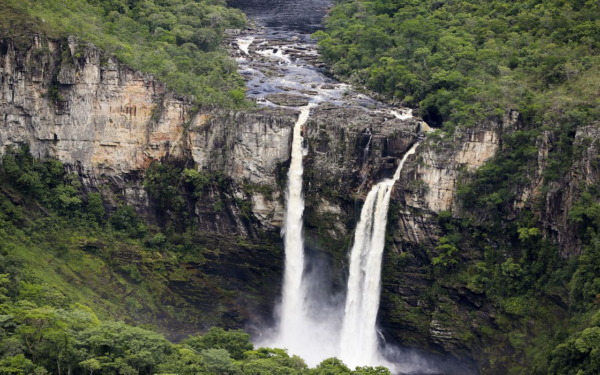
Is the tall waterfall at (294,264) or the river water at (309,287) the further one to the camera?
the tall waterfall at (294,264)

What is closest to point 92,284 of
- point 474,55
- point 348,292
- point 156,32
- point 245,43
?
point 348,292

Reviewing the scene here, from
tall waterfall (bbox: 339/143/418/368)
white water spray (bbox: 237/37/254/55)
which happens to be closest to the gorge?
tall waterfall (bbox: 339/143/418/368)

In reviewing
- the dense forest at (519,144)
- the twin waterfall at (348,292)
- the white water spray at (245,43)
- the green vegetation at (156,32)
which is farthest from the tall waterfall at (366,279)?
the white water spray at (245,43)

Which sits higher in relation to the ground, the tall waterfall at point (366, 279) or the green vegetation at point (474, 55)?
the green vegetation at point (474, 55)

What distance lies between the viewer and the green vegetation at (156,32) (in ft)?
204

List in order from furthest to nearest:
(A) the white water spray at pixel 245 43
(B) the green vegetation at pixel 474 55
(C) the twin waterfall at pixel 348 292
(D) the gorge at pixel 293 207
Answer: (A) the white water spray at pixel 245 43, (C) the twin waterfall at pixel 348 292, (B) the green vegetation at pixel 474 55, (D) the gorge at pixel 293 207

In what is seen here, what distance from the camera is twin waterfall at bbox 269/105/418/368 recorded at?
2351 inches

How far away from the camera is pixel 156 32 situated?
73.1 m

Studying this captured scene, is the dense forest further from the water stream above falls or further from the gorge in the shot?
the water stream above falls

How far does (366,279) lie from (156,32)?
84.1 feet

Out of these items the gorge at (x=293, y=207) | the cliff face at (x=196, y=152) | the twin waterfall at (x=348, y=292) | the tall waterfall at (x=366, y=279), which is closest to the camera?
the gorge at (x=293, y=207)

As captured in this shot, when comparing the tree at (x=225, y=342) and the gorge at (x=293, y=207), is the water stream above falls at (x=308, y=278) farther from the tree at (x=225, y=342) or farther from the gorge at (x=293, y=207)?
the tree at (x=225, y=342)

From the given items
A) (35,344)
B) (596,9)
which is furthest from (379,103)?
(35,344)

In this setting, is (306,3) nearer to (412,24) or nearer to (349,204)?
(412,24)
